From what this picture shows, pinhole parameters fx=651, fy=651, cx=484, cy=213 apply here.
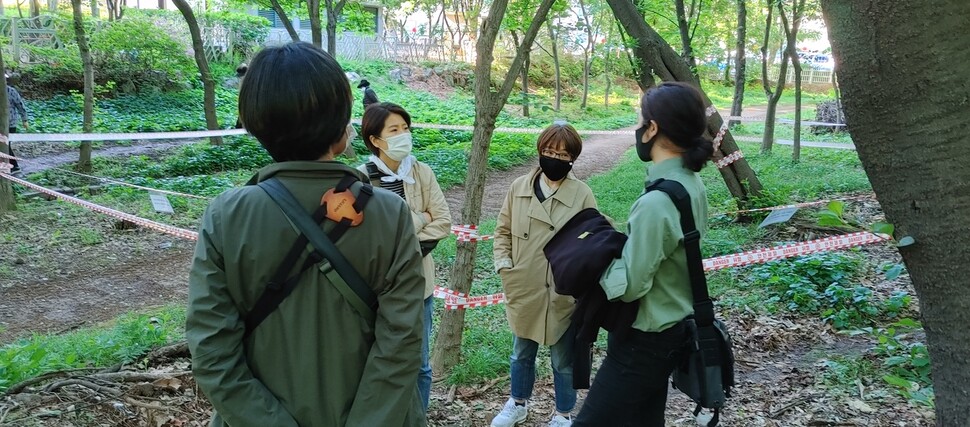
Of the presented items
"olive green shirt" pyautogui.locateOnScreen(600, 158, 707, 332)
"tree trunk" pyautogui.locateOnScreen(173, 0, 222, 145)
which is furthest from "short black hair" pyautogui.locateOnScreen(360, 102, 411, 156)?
"tree trunk" pyautogui.locateOnScreen(173, 0, 222, 145)

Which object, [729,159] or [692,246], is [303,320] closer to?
[692,246]

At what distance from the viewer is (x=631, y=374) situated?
8.02 feet

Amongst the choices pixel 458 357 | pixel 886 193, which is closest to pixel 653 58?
pixel 458 357

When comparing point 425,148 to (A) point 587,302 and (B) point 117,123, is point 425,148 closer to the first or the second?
(B) point 117,123

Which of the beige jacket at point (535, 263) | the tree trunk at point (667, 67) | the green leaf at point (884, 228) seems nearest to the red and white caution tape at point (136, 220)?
the beige jacket at point (535, 263)

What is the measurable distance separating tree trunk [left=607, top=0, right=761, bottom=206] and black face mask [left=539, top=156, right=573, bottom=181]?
4636 millimetres

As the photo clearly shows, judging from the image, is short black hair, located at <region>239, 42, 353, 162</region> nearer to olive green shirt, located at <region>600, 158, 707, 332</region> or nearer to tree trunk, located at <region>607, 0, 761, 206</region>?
olive green shirt, located at <region>600, 158, 707, 332</region>

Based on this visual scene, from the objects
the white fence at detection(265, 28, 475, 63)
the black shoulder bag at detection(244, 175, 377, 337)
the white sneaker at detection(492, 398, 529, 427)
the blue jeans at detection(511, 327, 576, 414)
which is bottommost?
the white sneaker at detection(492, 398, 529, 427)

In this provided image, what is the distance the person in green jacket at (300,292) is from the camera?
1.55 m

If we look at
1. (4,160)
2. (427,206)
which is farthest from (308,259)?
(4,160)

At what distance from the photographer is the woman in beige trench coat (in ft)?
10.4

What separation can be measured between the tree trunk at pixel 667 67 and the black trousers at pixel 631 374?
210 inches

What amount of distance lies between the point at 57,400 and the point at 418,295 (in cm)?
254

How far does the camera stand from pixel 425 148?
16109 millimetres
